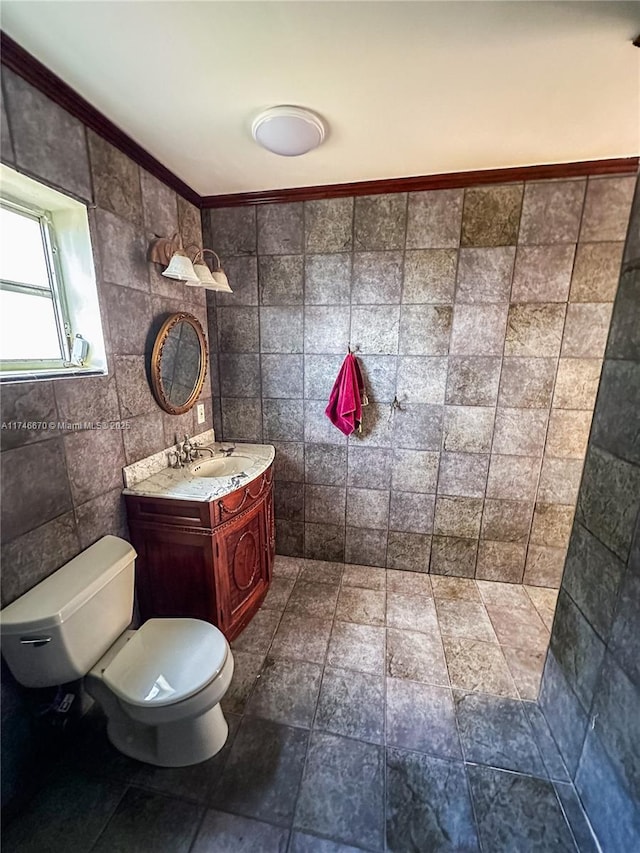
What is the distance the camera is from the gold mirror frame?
1.77 m

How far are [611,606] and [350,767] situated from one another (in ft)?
3.58

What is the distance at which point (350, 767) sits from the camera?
4.19 ft

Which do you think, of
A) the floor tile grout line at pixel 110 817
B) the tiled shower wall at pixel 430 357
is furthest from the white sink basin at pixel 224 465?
the floor tile grout line at pixel 110 817

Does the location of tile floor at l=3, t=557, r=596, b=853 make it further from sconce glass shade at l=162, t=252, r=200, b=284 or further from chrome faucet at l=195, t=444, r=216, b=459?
sconce glass shade at l=162, t=252, r=200, b=284

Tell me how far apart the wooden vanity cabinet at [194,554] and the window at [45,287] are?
69 cm

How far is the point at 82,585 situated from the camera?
122cm

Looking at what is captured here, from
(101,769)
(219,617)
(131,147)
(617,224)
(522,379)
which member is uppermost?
(131,147)

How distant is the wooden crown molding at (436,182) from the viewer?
5.78 feet

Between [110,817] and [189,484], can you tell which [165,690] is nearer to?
[110,817]

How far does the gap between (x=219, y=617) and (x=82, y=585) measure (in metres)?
0.70

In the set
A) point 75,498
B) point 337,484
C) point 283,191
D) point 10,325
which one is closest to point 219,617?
point 75,498

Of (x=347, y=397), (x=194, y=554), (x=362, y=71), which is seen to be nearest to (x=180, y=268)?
(x=362, y=71)

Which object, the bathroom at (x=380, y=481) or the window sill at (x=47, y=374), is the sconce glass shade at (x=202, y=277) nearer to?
the bathroom at (x=380, y=481)

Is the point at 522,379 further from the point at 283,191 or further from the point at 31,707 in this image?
the point at 31,707
